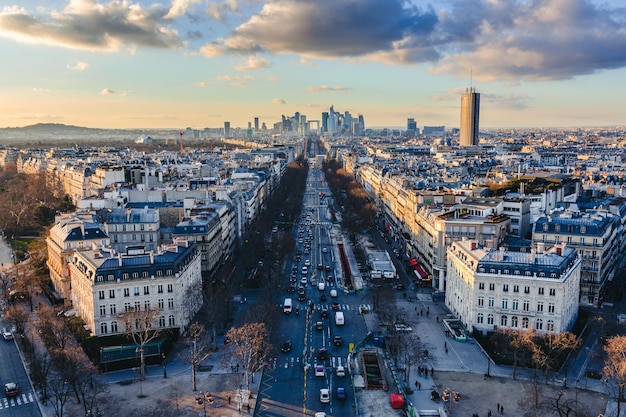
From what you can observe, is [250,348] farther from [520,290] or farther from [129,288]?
[520,290]

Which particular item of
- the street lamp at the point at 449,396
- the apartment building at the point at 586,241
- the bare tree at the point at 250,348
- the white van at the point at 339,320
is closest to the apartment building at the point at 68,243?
the bare tree at the point at 250,348

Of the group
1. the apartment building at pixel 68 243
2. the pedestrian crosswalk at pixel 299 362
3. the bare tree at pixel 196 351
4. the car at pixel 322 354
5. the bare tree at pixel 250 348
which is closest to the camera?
the bare tree at pixel 250 348

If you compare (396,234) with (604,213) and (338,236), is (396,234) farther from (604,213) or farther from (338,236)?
(604,213)

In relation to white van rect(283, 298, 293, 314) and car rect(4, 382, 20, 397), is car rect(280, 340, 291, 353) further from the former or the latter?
car rect(4, 382, 20, 397)

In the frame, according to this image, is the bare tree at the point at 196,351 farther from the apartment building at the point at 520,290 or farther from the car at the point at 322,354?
the apartment building at the point at 520,290

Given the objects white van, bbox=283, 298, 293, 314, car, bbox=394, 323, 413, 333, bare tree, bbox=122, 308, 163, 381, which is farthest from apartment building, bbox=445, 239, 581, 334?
bare tree, bbox=122, 308, 163, 381

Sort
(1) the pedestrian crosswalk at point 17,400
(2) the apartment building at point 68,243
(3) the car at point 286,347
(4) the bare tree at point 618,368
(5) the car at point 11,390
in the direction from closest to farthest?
(4) the bare tree at point 618,368 → (1) the pedestrian crosswalk at point 17,400 → (5) the car at point 11,390 → (3) the car at point 286,347 → (2) the apartment building at point 68,243

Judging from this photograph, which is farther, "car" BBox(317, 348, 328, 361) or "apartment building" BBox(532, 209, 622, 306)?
"apartment building" BBox(532, 209, 622, 306)
